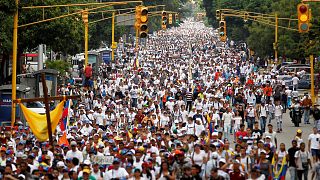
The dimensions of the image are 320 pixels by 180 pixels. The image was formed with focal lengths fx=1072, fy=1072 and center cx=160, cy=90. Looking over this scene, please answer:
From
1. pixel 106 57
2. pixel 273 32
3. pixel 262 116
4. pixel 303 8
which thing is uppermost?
pixel 303 8

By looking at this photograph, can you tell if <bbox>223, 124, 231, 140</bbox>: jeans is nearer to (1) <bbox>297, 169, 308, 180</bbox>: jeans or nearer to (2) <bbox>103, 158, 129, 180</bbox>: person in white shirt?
(1) <bbox>297, 169, 308, 180</bbox>: jeans

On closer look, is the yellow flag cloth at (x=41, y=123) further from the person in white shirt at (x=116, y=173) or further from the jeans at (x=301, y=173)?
the jeans at (x=301, y=173)

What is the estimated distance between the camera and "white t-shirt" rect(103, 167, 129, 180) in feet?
66.8

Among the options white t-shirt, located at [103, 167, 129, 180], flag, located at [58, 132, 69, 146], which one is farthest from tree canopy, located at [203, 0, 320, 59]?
white t-shirt, located at [103, 167, 129, 180]

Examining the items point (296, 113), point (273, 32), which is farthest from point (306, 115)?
point (273, 32)

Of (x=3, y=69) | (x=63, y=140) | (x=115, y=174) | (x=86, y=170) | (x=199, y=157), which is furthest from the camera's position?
(x=3, y=69)

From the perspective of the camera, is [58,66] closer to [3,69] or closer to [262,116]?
[3,69]

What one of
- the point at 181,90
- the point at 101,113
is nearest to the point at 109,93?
the point at 181,90

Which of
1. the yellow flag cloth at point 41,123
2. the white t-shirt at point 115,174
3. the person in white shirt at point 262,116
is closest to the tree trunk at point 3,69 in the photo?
the person in white shirt at point 262,116

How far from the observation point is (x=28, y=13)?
1945 inches

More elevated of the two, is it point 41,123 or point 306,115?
point 41,123

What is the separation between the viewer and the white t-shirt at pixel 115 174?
20375mm

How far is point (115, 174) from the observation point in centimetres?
2044

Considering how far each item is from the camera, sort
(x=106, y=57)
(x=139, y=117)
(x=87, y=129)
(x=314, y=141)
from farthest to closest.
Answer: (x=106, y=57) → (x=139, y=117) → (x=87, y=129) → (x=314, y=141)
